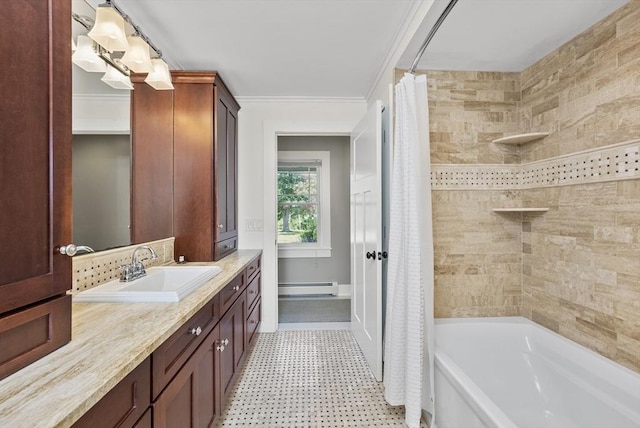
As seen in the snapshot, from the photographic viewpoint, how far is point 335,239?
13.8 feet

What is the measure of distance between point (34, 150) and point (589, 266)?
2.52 m

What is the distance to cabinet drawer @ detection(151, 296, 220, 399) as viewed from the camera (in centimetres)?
93

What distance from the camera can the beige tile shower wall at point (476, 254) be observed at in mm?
2125

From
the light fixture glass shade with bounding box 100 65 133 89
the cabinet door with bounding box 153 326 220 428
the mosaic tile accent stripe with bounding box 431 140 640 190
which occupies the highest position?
the light fixture glass shade with bounding box 100 65 133 89

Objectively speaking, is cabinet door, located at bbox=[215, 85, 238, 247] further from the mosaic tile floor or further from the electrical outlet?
the mosaic tile floor

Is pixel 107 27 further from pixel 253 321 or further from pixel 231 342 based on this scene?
pixel 253 321

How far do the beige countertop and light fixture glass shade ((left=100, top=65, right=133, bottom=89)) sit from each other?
3.90 feet

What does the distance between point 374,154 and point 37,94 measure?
171cm

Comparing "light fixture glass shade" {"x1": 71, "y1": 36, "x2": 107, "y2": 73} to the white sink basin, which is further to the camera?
"light fixture glass shade" {"x1": 71, "y1": 36, "x2": 107, "y2": 73}

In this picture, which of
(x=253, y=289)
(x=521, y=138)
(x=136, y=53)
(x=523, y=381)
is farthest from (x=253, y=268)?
(x=521, y=138)

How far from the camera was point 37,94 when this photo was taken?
752 mm

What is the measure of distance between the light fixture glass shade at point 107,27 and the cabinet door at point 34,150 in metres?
0.62

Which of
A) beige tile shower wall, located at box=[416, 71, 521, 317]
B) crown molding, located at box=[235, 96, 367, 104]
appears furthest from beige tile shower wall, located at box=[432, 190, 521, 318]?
crown molding, located at box=[235, 96, 367, 104]

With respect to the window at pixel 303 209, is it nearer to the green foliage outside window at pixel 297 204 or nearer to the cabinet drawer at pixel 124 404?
the green foliage outside window at pixel 297 204
